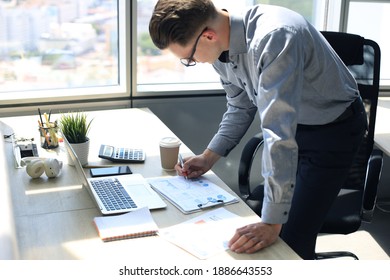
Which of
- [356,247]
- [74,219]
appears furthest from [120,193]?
[356,247]

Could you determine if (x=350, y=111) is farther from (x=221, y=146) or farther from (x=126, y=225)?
(x=126, y=225)

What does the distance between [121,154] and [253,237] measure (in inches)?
33.8

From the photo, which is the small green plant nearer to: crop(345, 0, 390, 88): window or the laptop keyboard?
the laptop keyboard

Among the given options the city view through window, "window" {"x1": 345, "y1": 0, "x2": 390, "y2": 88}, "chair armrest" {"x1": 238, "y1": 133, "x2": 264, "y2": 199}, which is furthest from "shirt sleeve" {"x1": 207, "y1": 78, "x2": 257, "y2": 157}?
"window" {"x1": 345, "y1": 0, "x2": 390, "y2": 88}

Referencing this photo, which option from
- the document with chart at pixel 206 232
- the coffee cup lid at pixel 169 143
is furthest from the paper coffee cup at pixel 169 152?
the document with chart at pixel 206 232

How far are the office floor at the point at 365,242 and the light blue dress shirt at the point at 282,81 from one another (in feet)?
4.67

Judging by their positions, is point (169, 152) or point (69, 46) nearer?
point (169, 152)

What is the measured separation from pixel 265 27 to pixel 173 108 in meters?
1.68

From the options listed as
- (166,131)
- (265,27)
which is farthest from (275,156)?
(166,131)

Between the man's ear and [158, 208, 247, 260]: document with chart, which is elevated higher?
the man's ear

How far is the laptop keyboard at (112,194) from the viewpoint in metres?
1.65

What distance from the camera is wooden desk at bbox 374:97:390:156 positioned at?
2430mm

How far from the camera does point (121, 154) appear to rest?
2094 mm

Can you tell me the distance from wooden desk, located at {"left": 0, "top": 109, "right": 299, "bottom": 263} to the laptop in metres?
0.03
